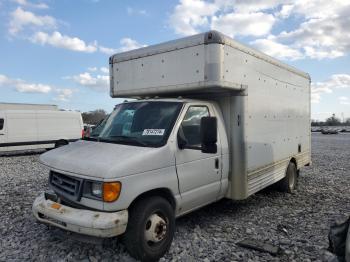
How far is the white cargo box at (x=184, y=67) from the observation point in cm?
538

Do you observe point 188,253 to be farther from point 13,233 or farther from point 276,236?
point 13,233

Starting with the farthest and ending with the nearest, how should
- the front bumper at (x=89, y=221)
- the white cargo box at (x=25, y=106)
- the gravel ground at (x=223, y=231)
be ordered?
the white cargo box at (x=25, y=106) < the gravel ground at (x=223, y=231) < the front bumper at (x=89, y=221)

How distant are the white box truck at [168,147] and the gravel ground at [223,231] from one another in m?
0.56

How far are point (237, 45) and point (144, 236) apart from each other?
356 centimetres

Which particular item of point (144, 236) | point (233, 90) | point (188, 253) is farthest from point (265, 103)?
point (144, 236)

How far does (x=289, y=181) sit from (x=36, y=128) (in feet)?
49.7

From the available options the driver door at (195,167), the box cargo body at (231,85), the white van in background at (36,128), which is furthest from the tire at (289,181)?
the white van in background at (36,128)

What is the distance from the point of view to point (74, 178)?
173 inches

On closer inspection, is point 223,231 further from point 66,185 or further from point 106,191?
point 66,185

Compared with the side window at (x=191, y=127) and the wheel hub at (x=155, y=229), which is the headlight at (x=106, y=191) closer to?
the wheel hub at (x=155, y=229)

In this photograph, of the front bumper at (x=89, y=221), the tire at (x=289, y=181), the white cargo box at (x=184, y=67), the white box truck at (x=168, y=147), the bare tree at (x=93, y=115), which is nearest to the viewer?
the front bumper at (x=89, y=221)

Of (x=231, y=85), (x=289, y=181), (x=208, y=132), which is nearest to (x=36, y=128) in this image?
(x=289, y=181)

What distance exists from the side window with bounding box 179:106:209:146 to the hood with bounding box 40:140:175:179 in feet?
1.62

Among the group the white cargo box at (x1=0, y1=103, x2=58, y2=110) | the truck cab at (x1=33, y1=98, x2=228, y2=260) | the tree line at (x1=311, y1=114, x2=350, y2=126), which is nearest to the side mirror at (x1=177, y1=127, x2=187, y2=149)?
the truck cab at (x1=33, y1=98, x2=228, y2=260)
